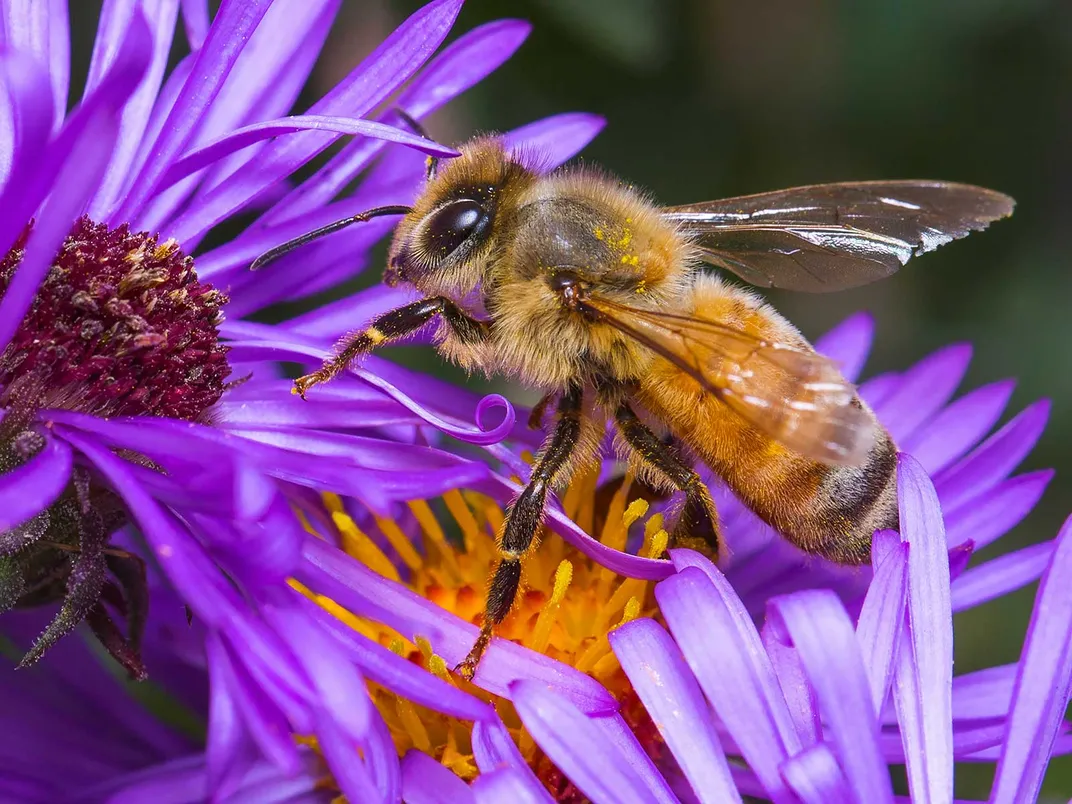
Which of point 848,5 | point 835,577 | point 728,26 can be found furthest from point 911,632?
point 848,5

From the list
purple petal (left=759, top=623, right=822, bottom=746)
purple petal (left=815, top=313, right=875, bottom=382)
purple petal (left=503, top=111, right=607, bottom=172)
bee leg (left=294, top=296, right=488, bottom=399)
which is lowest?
purple petal (left=759, top=623, right=822, bottom=746)

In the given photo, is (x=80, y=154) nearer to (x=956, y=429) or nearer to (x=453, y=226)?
(x=453, y=226)

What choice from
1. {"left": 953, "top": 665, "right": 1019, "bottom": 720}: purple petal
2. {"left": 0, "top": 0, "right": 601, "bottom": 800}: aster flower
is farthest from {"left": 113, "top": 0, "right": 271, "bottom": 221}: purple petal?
{"left": 953, "top": 665, "right": 1019, "bottom": 720}: purple petal

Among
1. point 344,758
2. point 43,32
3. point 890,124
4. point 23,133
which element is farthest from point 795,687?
point 890,124

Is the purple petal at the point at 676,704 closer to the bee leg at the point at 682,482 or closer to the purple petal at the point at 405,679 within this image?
the purple petal at the point at 405,679

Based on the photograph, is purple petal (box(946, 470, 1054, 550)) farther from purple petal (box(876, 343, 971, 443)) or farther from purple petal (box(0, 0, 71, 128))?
purple petal (box(0, 0, 71, 128))

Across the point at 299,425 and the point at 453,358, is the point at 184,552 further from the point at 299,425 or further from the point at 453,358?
the point at 453,358
